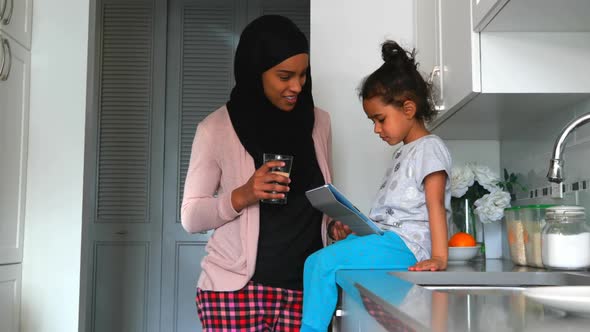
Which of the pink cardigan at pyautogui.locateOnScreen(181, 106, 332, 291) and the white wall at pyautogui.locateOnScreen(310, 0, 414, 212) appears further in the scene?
the white wall at pyautogui.locateOnScreen(310, 0, 414, 212)

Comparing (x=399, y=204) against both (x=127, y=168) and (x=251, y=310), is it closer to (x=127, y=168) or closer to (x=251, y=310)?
(x=251, y=310)

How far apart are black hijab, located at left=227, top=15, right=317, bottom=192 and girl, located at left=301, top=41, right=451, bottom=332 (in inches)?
7.2

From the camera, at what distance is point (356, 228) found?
58.7 inches

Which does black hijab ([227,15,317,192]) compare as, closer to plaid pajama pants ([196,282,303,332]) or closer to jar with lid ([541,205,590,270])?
plaid pajama pants ([196,282,303,332])

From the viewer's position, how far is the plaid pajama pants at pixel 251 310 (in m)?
1.55

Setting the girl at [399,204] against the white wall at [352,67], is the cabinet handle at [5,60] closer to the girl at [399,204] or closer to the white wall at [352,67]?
the white wall at [352,67]

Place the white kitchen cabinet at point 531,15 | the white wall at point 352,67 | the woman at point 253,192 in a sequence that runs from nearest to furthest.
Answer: the white kitchen cabinet at point 531,15
the woman at point 253,192
the white wall at point 352,67

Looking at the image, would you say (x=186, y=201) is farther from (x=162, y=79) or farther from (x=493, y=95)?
(x=162, y=79)

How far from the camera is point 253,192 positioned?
147cm

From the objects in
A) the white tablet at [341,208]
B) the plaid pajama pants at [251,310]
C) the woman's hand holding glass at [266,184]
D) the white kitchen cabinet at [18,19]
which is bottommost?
the plaid pajama pants at [251,310]

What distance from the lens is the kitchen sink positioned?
4.44ft

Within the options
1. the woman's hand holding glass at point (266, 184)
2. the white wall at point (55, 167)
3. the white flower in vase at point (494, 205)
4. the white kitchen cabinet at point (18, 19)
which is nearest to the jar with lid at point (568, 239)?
the white flower in vase at point (494, 205)

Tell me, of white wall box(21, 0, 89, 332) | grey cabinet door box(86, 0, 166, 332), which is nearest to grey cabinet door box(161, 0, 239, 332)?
grey cabinet door box(86, 0, 166, 332)

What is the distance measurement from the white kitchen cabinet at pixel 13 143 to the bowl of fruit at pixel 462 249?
1529mm
